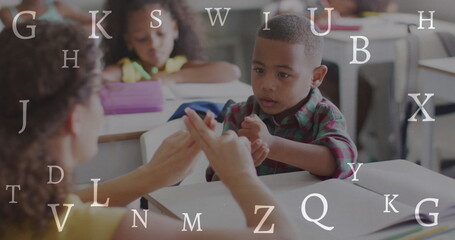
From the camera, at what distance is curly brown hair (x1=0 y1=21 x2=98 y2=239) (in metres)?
0.71

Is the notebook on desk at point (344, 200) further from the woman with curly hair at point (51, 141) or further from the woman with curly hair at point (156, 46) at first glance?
the woman with curly hair at point (156, 46)

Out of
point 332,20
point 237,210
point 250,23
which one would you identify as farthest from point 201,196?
point 250,23

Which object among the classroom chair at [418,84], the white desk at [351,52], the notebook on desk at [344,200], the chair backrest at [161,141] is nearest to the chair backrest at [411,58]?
the classroom chair at [418,84]

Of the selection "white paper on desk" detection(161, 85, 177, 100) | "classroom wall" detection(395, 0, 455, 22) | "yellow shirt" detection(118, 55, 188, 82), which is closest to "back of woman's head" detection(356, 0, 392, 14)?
"classroom wall" detection(395, 0, 455, 22)

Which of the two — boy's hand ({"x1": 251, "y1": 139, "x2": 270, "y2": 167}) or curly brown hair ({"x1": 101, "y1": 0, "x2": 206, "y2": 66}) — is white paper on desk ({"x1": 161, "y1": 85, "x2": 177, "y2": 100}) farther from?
boy's hand ({"x1": 251, "y1": 139, "x2": 270, "y2": 167})

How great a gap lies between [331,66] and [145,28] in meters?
1.10

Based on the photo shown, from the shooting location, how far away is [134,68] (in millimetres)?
2527

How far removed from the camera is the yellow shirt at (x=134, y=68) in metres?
2.47

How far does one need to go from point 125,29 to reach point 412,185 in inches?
71.8

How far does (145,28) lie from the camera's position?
2738 millimetres

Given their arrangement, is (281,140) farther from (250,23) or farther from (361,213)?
(250,23)

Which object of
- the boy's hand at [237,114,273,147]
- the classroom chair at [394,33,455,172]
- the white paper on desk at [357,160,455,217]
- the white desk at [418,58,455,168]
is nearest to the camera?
the white paper on desk at [357,160,455,217]

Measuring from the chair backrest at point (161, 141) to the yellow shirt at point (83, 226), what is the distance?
0.79 metres

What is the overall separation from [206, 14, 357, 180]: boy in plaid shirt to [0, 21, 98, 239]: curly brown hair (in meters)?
0.62
